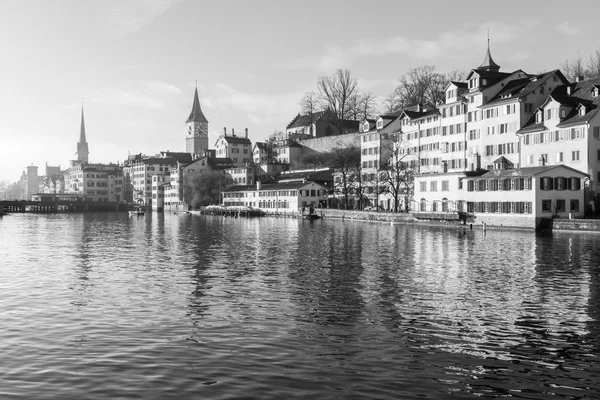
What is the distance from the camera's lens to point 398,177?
314ft

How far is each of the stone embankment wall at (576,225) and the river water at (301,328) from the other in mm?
22834

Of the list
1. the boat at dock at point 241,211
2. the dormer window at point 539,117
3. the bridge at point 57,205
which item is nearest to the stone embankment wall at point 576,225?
the dormer window at point 539,117

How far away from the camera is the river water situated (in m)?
14.7

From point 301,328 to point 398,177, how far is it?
254ft

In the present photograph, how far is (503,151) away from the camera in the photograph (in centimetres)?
8412

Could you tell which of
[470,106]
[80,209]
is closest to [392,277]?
[470,106]

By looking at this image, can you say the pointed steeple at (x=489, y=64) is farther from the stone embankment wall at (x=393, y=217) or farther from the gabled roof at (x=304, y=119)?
the gabled roof at (x=304, y=119)

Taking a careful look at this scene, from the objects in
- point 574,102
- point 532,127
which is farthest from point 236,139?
point 574,102

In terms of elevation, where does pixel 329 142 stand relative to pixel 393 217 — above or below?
above

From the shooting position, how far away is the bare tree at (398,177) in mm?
97938

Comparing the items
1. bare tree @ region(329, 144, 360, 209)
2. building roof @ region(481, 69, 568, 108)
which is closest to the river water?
building roof @ region(481, 69, 568, 108)

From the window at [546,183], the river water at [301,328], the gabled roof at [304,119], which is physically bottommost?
the river water at [301,328]

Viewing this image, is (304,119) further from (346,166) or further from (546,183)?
(546,183)

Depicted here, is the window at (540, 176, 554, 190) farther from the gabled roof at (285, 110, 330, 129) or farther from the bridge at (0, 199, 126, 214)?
the bridge at (0, 199, 126, 214)
